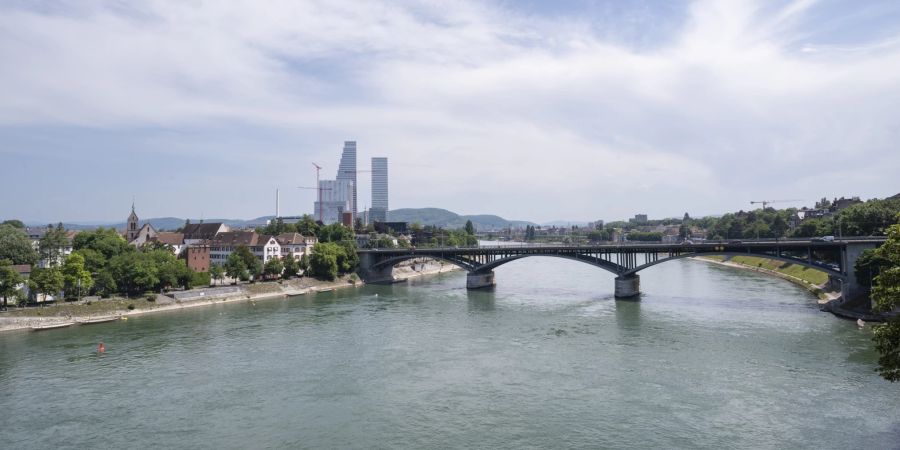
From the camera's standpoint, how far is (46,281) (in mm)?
48688

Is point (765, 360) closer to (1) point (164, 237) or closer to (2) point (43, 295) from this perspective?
(2) point (43, 295)

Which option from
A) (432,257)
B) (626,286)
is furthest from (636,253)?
(432,257)

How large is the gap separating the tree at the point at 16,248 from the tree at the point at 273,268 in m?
24.1

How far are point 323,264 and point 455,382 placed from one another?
5167 cm

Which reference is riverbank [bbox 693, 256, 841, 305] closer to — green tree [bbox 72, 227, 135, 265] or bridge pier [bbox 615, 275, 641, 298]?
bridge pier [bbox 615, 275, 641, 298]

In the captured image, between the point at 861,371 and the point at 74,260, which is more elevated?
the point at 74,260

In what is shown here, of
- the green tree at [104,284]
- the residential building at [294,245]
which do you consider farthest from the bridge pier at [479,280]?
the green tree at [104,284]

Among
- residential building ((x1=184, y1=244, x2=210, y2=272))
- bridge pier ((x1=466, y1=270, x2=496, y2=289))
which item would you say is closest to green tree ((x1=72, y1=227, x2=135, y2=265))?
residential building ((x1=184, y1=244, x2=210, y2=272))

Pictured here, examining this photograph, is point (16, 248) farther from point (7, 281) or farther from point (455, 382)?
point (455, 382)

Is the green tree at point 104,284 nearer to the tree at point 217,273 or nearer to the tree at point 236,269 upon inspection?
the tree at point 217,273

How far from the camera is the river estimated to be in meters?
22.5

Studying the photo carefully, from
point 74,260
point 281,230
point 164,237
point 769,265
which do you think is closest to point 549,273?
point 769,265

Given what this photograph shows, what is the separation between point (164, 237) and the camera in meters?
88.4

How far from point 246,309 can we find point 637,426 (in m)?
43.9
